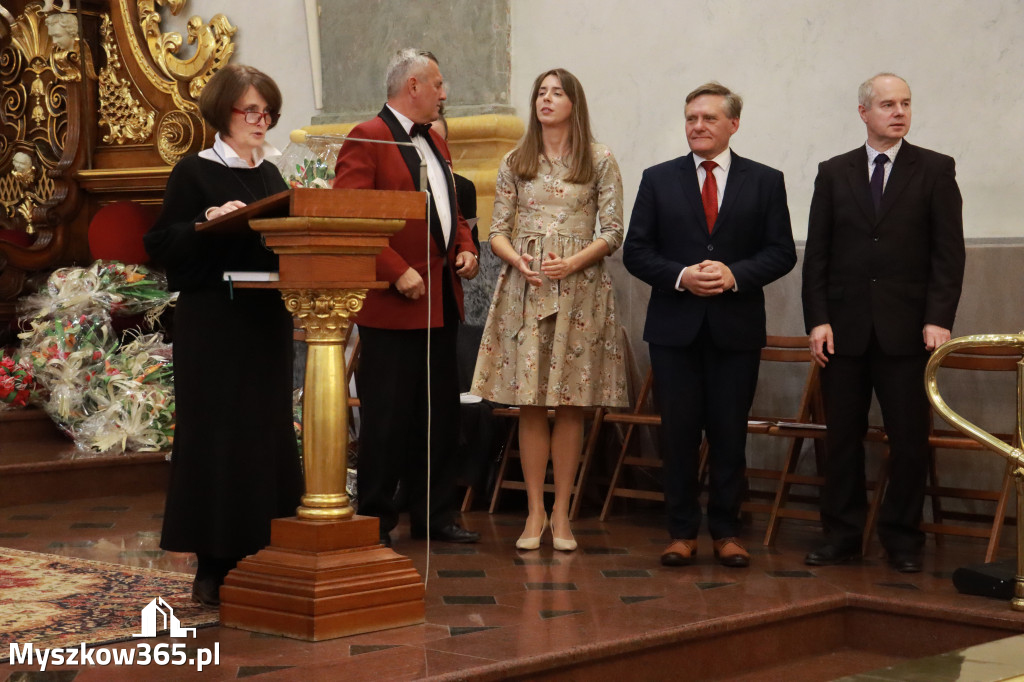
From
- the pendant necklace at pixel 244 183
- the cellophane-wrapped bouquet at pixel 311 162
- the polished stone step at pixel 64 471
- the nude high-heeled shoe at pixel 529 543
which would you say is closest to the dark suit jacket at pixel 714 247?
the nude high-heeled shoe at pixel 529 543

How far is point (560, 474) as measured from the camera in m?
5.47

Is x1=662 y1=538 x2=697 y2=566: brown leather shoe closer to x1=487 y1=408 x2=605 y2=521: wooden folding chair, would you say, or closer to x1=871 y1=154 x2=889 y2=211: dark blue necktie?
x1=487 y1=408 x2=605 y2=521: wooden folding chair

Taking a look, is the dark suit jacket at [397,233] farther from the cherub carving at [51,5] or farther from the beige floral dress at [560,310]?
the cherub carving at [51,5]

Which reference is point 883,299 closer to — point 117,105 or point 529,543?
point 529,543

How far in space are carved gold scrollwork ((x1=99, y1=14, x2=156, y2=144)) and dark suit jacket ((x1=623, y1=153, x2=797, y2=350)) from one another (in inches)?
194

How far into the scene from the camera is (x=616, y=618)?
4250mm

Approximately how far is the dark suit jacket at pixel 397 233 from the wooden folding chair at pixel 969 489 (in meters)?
1.96

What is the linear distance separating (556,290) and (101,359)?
11.4ft

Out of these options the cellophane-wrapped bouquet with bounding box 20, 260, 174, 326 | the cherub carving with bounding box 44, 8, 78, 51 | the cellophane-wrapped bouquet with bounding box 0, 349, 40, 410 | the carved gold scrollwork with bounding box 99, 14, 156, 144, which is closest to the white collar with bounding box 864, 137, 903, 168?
the cellophane-wrapped bouquet with bounding box 20, 260, 174, 326

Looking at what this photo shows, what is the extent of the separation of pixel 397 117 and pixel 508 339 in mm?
953

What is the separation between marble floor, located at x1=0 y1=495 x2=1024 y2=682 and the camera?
370 centimetres

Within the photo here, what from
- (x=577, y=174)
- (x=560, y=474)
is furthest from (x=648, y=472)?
(x=577, y=174)

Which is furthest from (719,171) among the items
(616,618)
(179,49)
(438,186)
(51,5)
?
(51,5)

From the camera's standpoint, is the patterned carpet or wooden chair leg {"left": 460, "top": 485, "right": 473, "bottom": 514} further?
wooden chair leg {"left": 460, "top": 485, "right": 473, "bottom": 514}
